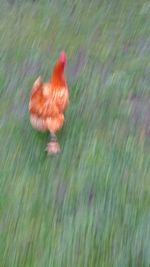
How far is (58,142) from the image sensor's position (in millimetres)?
2643

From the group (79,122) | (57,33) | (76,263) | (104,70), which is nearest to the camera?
(76,263)

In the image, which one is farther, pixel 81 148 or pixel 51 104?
pixel 81 148

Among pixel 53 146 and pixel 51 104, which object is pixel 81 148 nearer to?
pixel 53 146

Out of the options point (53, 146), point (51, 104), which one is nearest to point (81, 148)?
point (53, 146)

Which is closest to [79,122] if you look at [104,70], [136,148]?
[136,148]

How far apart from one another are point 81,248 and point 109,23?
200 centimetres

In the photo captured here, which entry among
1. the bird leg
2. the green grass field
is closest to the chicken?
the bird leg

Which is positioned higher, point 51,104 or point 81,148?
point 51,104

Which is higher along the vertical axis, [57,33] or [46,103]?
[57,33]

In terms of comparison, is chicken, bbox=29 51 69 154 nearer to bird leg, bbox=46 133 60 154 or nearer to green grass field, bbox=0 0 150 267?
bird leg, bbox=46 133 60 154

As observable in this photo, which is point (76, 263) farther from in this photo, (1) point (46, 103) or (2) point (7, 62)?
(2) point (7, 62)

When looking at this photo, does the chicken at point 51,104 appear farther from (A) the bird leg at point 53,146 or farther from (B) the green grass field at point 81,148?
(B) the green grass field at point 81,148

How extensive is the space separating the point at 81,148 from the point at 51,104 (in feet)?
1.00

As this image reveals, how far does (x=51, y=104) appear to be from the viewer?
250cm
